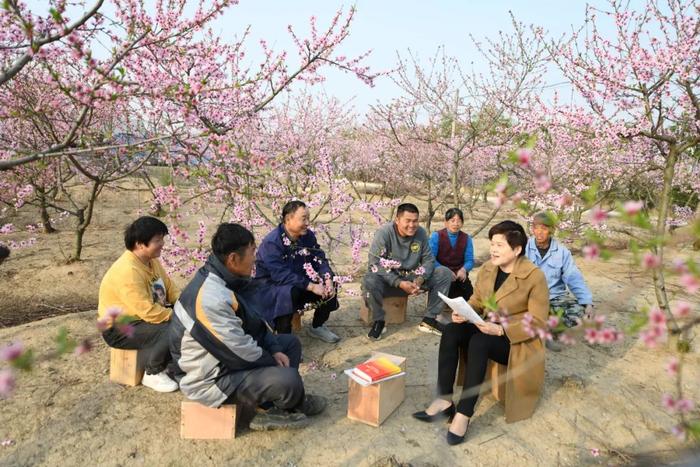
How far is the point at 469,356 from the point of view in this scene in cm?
314

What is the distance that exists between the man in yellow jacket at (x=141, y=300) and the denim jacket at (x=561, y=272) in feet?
11.1

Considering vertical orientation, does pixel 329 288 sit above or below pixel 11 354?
below

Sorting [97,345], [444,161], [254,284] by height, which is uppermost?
[444,161]

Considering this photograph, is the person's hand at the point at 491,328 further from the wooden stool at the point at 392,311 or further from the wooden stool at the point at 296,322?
the wooden stool at the point at 296,322

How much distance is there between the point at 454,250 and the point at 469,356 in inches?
85.5

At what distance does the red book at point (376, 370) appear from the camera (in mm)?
3064

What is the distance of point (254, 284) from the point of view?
3.02m

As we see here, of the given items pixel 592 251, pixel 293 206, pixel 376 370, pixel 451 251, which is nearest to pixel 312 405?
pixel 376 370

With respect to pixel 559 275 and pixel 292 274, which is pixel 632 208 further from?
pixel 559 275

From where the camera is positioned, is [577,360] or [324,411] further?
[577,360]

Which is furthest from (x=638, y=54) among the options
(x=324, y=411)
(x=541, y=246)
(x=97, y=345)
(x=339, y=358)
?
(x=97, y=345)

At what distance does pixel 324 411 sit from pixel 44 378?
7.22 ft

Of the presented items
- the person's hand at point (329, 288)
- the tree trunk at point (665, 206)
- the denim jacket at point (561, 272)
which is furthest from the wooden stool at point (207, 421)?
the tree trunk at point (665, 206)

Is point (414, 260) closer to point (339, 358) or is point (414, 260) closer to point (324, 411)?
point (339, 358)
